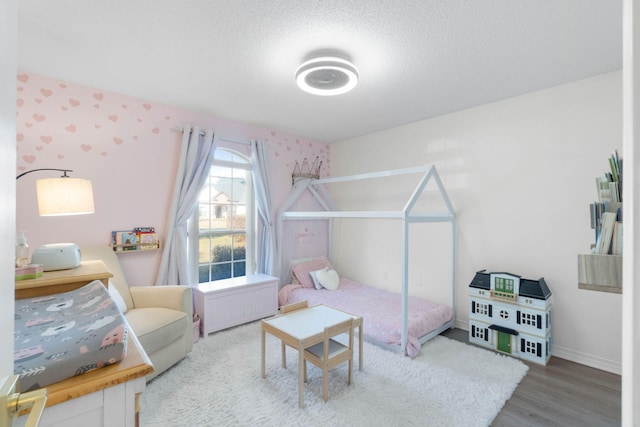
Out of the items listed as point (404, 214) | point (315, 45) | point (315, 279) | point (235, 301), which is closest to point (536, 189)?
point (404, 214)

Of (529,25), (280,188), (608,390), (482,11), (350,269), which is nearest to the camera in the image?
(482,11)

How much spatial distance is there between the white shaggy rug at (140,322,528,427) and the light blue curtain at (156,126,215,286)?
88 cm

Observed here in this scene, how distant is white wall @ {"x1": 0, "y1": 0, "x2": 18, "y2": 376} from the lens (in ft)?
1.41

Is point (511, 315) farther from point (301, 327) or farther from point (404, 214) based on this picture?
point (301, 327)

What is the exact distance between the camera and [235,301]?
329 centimetres

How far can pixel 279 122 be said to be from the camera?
12.2ft

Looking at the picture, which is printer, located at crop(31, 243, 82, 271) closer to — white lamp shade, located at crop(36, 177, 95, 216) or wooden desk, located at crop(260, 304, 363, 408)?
white lamp shade, located at crop(36, 177, 95, 216)

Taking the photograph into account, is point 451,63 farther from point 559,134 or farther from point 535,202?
point 535,202

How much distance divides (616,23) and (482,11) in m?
0.89

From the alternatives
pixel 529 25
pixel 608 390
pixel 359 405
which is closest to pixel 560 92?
pixel 529 25

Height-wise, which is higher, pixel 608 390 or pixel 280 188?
pixel 280 188

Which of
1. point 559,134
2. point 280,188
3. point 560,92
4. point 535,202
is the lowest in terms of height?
point 535,202

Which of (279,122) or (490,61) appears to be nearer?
(490,61)

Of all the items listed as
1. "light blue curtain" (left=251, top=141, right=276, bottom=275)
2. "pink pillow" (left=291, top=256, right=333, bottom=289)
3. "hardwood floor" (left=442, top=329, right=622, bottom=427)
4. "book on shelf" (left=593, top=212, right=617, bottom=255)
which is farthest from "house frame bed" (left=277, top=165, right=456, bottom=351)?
"book on shelf" (left=593, top=212, right=617, bottom=255)
